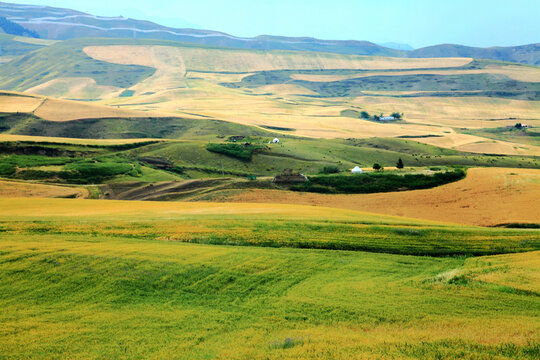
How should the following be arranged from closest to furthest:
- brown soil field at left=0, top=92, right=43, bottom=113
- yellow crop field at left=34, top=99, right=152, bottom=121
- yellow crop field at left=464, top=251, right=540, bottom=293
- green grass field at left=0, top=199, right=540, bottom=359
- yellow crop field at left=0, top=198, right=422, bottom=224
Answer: green grass field at left=0, top=199, right=540, bottom=359 < yellow crop field at left=464, top=251, right=540, bottom=293 < yellow crop field at left=0, top=198, right=422, bottom=224 < yellow crop field at left=34, top=99, right=152, bottom=121 < brown soil field at left=0, top=92, right=43, bottom=113

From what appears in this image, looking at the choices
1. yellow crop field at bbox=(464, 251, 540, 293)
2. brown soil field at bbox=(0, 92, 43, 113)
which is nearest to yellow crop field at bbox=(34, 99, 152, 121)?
brown soil field at bbox=(0, 92, 43, 113)

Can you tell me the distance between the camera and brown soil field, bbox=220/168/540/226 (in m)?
53.3

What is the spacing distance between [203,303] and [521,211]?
46987mm

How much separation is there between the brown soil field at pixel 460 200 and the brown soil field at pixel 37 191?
25330 mm

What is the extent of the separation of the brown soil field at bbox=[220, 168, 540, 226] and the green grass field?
2106 centimetres

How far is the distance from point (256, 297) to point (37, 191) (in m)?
62.7

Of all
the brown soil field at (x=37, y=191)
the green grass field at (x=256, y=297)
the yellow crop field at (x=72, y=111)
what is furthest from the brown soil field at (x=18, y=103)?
the green grass field at (x=256, y=297)

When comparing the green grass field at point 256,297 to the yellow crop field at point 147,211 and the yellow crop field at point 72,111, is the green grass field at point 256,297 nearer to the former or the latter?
the yellow crop field at point 147,211

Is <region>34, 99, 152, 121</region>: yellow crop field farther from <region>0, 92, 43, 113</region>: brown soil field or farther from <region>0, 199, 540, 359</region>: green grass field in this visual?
<region>0, 199, 540, 359</region>: green grass field

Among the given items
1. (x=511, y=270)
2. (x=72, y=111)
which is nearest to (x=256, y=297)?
(x=511, y=270)

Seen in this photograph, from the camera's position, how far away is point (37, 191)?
232 feet

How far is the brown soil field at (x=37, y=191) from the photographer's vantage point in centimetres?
6862

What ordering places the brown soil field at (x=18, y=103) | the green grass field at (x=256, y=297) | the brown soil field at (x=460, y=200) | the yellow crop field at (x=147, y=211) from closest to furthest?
1. the green grass field at (x=256, y=297)
2. the yellow crop field at (x=147, y=211)
3. the brown soil field at (x=460, y=200)
4. the brown soil field at (x=18, y=103)

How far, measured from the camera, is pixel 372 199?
214 ft
